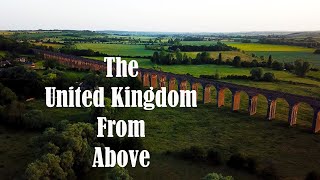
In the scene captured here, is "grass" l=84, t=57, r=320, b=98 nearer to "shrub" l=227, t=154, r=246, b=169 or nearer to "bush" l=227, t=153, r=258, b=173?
"bush" l=227, t=153, r=258, b=173

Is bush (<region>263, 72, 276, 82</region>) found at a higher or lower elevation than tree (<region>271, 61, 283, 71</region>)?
lower

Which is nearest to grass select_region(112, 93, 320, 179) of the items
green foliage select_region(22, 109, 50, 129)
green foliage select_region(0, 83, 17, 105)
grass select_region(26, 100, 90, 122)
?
grass select_region(26, 100, 90, 122)

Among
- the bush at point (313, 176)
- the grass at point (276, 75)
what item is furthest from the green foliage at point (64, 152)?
the grass at point (276, 75)

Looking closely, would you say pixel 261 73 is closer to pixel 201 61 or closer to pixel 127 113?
pixel 201 61

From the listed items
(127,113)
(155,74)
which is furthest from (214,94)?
(127,113)

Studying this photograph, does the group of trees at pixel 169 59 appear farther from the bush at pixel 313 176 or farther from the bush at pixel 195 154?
the bush at pixel 313 176

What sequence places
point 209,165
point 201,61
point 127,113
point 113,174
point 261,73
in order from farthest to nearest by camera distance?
Answer: point 201,61
point 261,73
point 127,113
point 209,165
point 113,174

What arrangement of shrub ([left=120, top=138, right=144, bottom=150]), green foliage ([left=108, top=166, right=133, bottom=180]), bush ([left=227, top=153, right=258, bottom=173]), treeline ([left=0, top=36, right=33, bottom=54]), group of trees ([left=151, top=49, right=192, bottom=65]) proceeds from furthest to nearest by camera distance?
treeline ([left=0, top=36, right=33, bottom=54]) → group of trees ([left=151, top=49, right=192, bottom=65]) → shrub ([left=120, top=138, right=144, bottom=150]) → bush ([left=227, top=153, right=258, bottom=173]) → green foliage ([left=108, top=166, right=133, bottom=180])

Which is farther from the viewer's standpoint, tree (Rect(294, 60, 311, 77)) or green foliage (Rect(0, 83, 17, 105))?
tree (Rect(294, 60, 311, 77))
